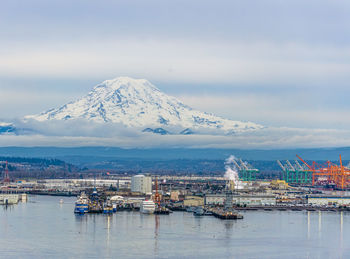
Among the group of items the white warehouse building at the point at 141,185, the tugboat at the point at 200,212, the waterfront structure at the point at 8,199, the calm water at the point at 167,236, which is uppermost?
the white warehouse building at the point at 141,185

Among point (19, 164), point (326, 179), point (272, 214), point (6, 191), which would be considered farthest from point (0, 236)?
point (19, 164)

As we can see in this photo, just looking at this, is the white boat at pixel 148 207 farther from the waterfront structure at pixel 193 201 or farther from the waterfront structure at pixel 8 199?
the waterfront structure at pixel 8 199

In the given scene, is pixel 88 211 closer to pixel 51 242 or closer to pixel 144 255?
pixel 51 242

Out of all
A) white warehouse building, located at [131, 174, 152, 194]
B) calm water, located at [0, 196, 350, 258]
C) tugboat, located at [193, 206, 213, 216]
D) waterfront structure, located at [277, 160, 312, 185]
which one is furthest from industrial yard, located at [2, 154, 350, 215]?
calm water, located at [0, 196, 350, 258]

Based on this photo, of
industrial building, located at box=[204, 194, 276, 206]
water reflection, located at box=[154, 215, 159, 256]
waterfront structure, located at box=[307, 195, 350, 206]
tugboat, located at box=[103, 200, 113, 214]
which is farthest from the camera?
waterfront structure, located at box=[307, 195, 350, 206]

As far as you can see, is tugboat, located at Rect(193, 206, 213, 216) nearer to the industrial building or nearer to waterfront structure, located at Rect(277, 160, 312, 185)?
the industrial building

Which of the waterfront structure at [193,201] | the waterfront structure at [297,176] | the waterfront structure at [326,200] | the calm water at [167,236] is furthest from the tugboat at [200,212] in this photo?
the waterfront structure at [297,176]
